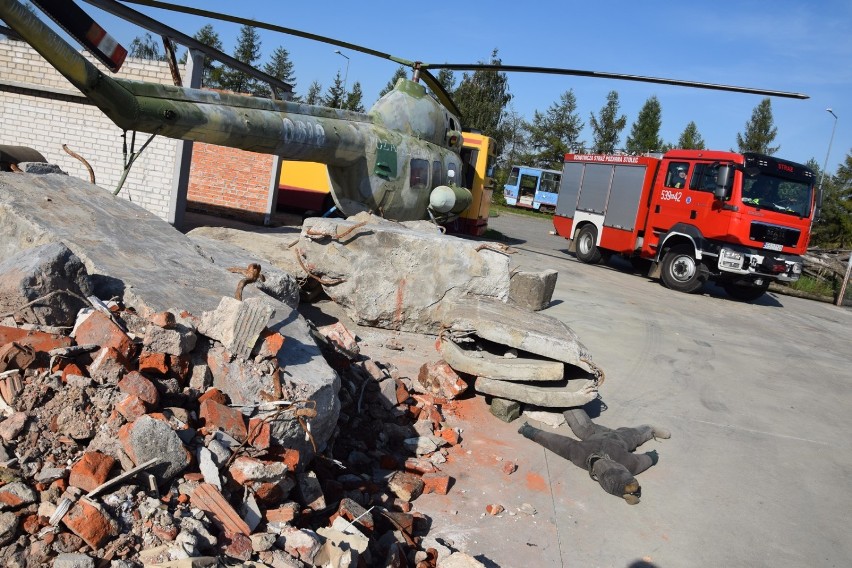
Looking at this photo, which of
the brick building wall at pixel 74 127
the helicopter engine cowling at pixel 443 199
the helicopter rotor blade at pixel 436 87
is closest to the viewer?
the helicopter rotor blade at pixel 436 87

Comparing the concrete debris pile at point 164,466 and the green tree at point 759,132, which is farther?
the green tree at point 759,132

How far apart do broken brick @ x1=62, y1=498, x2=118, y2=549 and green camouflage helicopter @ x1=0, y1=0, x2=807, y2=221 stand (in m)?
3.86

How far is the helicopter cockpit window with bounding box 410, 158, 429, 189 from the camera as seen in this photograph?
9.79 metres

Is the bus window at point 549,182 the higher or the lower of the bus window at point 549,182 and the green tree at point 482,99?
the lower

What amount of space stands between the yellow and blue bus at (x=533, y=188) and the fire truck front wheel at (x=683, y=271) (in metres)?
24.9

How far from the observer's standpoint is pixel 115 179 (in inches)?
477

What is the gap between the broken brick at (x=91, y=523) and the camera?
8.40ft

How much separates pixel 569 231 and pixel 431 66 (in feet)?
31.3

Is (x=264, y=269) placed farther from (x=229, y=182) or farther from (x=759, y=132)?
(x=759, y=132)

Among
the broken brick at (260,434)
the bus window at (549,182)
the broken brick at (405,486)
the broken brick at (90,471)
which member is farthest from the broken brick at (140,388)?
the bus window at (549,182)

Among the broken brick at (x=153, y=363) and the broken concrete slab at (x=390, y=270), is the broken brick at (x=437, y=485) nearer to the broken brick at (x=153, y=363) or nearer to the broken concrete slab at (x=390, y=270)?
the broken brick at (x=153, y=363)

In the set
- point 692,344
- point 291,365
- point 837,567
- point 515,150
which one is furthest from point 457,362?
point 515,150

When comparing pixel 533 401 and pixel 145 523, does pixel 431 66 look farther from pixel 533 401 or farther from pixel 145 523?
pixel 145 523

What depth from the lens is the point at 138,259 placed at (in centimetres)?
490
